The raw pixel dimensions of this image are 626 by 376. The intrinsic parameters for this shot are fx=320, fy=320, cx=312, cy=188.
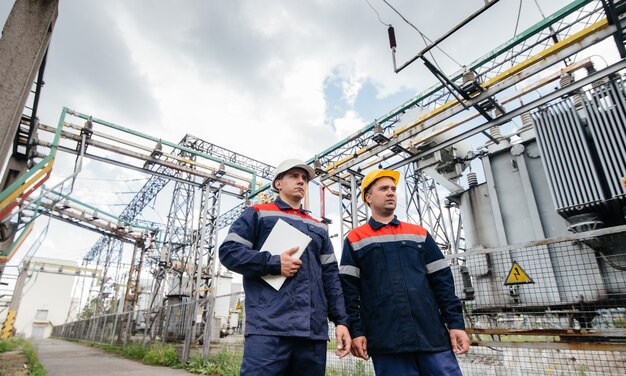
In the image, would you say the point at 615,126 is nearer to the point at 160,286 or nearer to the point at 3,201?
the point at 3,201

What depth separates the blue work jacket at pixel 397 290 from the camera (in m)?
1.84

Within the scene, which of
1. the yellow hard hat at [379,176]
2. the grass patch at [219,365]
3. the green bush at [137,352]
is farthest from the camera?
the green bush at [137,352]

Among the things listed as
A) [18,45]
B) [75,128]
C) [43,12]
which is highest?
[75,128]

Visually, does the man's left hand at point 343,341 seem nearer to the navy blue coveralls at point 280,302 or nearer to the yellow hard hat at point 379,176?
the navy blue coveralls at point 280,302

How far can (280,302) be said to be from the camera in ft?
5.73

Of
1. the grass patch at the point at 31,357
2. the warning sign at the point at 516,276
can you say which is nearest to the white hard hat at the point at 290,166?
the warning sign at the point at 516,276

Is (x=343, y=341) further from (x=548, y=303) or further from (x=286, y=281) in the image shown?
(x=548, y=303)

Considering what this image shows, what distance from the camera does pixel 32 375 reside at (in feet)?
15.4

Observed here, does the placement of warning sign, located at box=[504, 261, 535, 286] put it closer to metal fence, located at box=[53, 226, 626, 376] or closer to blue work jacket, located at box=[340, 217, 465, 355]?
metal fence, located at box=[53, 226, 626, 376]

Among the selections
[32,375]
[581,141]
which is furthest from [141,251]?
[581,141]

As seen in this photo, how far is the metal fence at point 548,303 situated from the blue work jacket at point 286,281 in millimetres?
2800

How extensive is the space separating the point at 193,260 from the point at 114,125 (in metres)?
5.26

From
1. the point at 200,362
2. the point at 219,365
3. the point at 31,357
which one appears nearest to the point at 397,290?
the point at 219,365

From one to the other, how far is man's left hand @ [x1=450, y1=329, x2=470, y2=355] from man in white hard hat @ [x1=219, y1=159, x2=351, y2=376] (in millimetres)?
630
